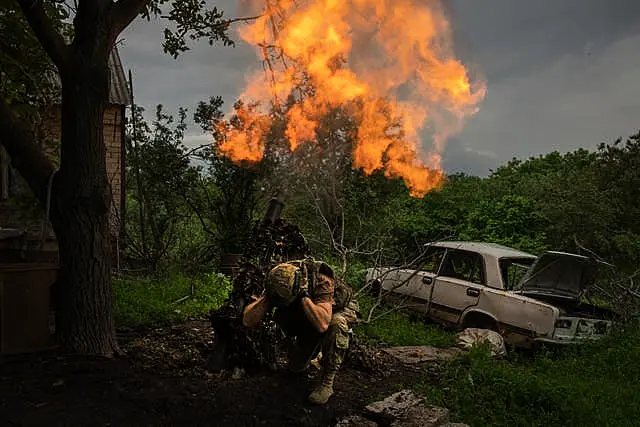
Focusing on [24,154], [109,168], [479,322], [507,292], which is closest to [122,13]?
[24,154]

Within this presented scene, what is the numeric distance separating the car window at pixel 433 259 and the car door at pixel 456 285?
207 mm

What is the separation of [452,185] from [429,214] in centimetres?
159

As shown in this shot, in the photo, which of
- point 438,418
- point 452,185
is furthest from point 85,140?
point 452,185

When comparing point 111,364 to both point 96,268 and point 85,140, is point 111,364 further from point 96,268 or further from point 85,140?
point 85,140

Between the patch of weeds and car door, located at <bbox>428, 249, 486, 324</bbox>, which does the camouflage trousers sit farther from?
A: car door, located at <bbox>428, 249, 486, 324</bbox>

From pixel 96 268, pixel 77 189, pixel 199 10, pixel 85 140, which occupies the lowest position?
pixel 96 268

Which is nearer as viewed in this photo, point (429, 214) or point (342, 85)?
point (342, 85)

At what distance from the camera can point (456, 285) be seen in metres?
8.77

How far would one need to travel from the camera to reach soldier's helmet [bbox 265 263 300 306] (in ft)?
16.4

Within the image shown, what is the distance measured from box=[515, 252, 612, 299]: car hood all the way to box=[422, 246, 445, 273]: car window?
55.3 inches

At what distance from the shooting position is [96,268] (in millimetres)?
5859

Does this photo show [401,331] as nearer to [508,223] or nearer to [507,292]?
[507,292]

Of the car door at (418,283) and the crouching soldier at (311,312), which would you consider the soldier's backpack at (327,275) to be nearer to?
the crouching soldier at (311,312)

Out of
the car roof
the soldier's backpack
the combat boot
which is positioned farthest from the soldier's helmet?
the car roof
